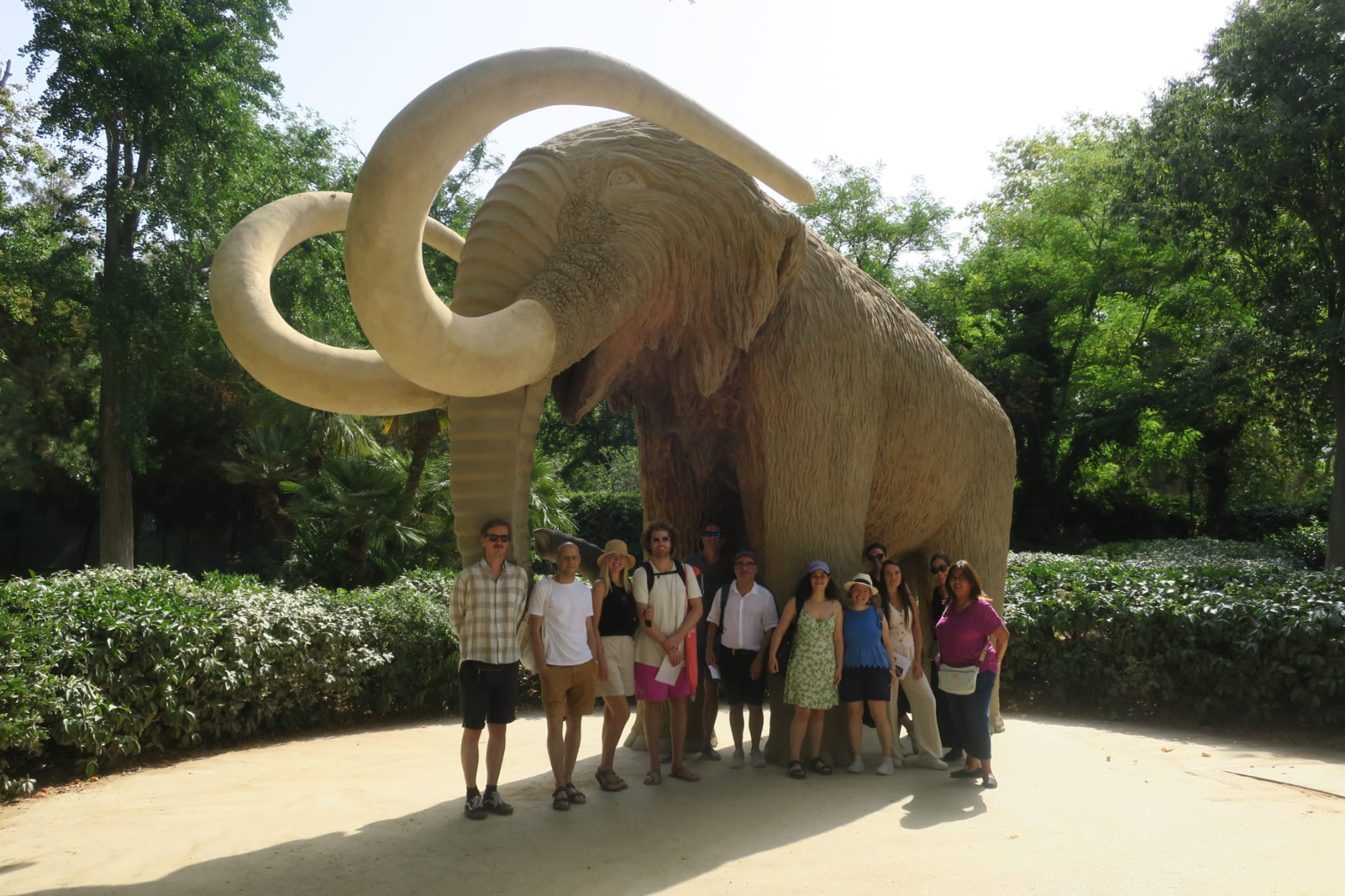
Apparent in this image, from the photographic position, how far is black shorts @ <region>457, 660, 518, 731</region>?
3904mm

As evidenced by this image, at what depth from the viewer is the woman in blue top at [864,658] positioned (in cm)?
460

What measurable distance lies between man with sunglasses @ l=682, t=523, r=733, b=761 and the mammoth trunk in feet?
5.56

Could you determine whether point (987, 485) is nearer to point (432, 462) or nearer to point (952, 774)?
point (952, 774)

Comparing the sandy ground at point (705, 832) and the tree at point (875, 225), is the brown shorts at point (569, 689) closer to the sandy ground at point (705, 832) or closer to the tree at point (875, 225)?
the sandy ground at point (705, 832)

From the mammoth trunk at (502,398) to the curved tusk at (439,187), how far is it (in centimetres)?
18

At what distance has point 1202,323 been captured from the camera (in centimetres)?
1773

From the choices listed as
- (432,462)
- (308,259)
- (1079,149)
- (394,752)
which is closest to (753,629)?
(394,752)

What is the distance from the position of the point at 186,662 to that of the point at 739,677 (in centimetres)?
323

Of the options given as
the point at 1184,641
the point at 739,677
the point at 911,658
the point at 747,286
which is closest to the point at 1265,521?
the point at 1184,641

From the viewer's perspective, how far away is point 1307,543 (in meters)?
16.7

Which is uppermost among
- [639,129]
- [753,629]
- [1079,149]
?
[1079,149]

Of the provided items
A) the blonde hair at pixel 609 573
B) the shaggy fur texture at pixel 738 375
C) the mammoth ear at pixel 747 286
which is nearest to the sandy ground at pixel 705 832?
the shaggy fur texture at pixel 738 375

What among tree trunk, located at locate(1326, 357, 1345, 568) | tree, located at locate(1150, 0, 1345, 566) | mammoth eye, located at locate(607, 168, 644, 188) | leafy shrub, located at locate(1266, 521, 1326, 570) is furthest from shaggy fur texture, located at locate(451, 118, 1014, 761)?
leafy shrub, located at locate(1266, 521, 1326, 570)

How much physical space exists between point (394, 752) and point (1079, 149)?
23.0 m
